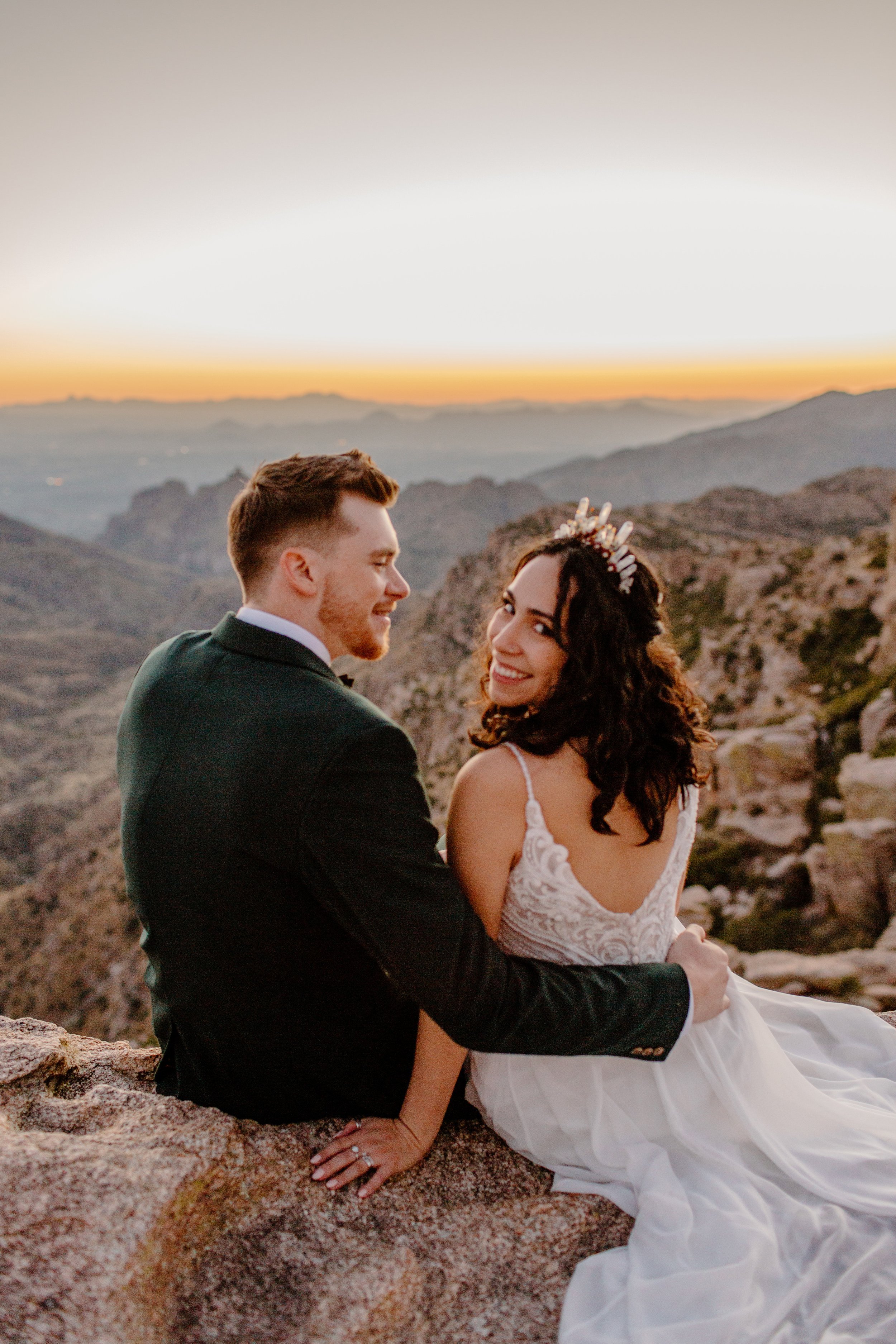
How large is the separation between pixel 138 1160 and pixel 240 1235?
0.42m

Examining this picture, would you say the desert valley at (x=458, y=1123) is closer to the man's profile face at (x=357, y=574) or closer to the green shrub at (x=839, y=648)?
the green shrub at (x=839, y=648)

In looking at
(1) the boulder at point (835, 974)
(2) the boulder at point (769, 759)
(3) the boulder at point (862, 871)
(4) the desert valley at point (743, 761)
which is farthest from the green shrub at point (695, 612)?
(1) the boulder at point (835, 974)

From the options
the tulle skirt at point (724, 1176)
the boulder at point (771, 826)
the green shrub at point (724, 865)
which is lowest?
the green shrub at point (724, 865)

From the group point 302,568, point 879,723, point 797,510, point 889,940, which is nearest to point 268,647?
point 302,568

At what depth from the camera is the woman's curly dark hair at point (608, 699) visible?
306cm

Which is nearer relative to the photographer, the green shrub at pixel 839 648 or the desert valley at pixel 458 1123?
the desert valley at pixel 458 1123

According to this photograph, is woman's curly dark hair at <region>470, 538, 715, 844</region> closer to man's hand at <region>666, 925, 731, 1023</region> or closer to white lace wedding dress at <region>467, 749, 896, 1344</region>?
white lace wedding dress at <region>467, 749, 896, 1344</region>

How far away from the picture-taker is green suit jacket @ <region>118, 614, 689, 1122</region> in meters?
2.42

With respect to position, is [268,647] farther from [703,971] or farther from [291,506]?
[703,971]

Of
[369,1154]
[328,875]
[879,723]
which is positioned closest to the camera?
[328,875]

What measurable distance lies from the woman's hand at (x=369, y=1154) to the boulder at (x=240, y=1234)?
53 millimetres

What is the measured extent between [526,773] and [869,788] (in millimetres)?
10704

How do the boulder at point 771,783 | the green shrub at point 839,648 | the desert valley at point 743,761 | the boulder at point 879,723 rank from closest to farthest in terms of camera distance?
the desert valley at point 743,761 < the boulder at point 879,723 < the boulder at point 771,783 < the green shrub at point 839,648

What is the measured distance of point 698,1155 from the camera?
3.06 metres
